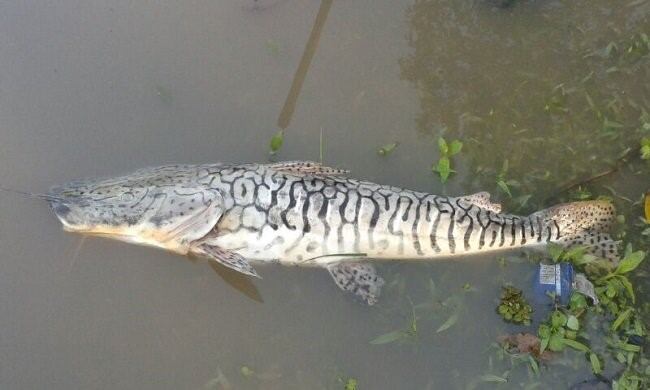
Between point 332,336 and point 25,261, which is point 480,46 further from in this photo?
point 25,261

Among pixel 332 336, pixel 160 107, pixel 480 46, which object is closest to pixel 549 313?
pixel 332 336

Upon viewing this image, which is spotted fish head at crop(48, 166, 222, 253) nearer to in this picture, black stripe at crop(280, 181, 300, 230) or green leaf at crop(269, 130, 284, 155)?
black stripe at crop(280, 181, 300, 230)

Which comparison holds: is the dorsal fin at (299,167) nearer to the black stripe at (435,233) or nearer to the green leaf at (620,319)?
the black stripe at (435,233)

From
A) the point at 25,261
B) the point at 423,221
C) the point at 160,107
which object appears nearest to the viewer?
the point at 423,221

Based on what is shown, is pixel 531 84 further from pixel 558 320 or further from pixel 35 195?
pixel 35 195

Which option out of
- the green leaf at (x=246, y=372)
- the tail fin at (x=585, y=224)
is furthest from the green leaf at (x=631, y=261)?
the green leaf at (x=246, y=372)

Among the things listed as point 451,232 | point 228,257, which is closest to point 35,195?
point 228,257
